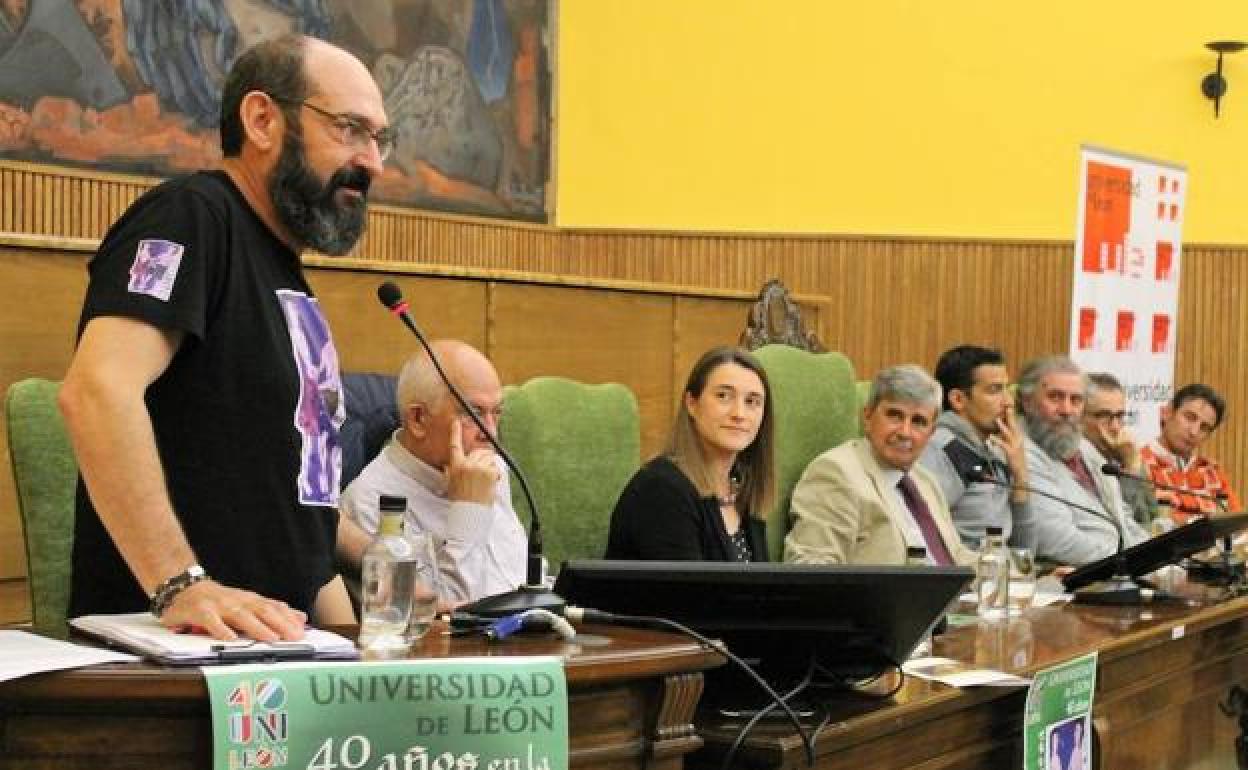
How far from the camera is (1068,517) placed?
5684 mm

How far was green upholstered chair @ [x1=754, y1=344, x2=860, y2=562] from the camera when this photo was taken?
4.95m

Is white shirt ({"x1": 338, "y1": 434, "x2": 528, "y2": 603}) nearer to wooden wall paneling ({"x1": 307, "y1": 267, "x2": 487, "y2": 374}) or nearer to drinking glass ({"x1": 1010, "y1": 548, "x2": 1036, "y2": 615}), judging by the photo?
drinking glass ({"x1": 1010, "y1": 548, "x2": 1036, "y2": 615})

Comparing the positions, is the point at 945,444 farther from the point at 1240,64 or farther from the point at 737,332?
the point at 1240,64

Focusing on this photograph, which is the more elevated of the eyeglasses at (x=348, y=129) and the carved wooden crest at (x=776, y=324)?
the eyeglasses at (x=348, y=129)

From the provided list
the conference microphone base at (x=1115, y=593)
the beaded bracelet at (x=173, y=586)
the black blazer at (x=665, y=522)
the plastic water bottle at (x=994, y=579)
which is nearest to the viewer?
the beaded bracelet at (x=173, y=586)

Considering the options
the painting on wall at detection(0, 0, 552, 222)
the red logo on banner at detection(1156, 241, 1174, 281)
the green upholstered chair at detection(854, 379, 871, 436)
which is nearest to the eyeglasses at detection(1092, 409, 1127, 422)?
the green upholstered chair at detection(854, 379, 871, 436)

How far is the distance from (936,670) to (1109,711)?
30.7 inches

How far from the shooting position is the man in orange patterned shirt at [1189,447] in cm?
757

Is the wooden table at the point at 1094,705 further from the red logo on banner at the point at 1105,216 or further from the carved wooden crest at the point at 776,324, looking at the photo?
the red logo on banner at the point at 1105,216

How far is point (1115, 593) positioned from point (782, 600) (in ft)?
6.88

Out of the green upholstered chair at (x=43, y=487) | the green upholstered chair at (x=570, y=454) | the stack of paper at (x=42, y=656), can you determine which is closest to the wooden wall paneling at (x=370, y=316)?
the green upholstered chair at (x=570, y=454)

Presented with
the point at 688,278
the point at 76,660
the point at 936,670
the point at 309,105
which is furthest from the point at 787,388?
the point at 688,278

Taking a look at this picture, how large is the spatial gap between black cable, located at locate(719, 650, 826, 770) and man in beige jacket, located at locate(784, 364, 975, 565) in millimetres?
1798

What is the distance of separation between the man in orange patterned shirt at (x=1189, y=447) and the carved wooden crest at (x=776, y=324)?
1667 millimetres
